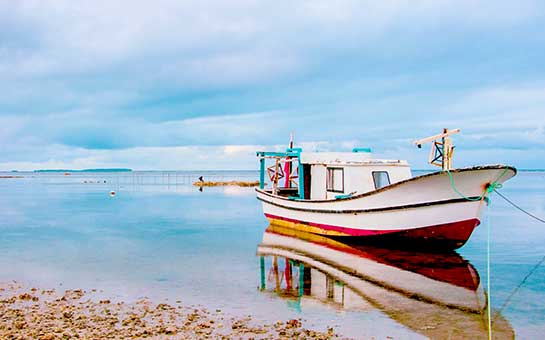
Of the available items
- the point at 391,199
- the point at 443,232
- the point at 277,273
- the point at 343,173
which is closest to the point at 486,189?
the point at 443,232

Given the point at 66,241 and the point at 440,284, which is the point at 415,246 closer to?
the point at 440,284

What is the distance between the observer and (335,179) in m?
22.4

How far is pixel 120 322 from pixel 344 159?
14887 millimetres

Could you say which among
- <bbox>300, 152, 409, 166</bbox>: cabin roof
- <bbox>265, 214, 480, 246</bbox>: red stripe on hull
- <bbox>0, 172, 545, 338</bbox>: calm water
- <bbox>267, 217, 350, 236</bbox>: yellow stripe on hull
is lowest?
<bbox>0, 172, 545, 338</bbox>: calm water

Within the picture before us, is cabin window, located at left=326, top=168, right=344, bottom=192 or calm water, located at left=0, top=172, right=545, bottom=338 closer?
calm water, located at left=0, top=172, right=545, bottom=338

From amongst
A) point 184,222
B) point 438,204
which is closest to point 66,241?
point 184,222

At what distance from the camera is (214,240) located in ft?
76.0

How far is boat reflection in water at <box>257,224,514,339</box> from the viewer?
10.5 meters

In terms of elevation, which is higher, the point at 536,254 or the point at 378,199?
the point at 378,199

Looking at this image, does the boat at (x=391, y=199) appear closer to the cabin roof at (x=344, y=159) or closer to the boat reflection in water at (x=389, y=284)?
the cabin roof at (x=344, y=159)

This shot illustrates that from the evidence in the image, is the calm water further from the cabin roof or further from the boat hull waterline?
the cabin roof

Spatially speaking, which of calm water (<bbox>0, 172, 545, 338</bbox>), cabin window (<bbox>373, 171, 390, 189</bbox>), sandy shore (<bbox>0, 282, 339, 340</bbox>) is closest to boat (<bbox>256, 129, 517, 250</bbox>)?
cabin window (<bbox>373, 171, 390, 189</bbox>)

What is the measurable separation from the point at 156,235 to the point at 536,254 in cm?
1730

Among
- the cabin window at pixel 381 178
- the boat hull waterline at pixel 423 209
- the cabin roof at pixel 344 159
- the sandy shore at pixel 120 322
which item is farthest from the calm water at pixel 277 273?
the cabin roof at pixel 344 159
